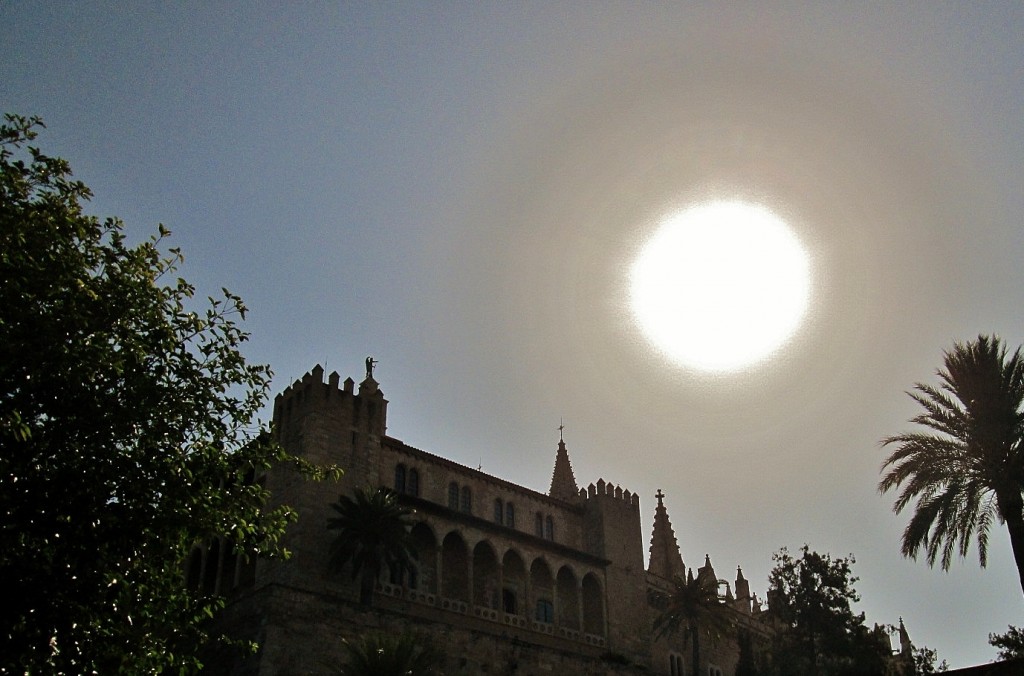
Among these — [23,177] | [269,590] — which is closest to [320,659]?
[269,590]

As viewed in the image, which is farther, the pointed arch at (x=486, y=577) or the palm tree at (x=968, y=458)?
the pointed arch at (x=486, y=577)

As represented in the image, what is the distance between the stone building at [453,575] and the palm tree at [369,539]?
4.27 feet

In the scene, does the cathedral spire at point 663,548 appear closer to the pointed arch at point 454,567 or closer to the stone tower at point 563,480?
the stone tower at point 563,480

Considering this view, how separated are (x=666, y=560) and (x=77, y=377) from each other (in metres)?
49.7

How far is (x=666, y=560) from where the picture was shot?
60.9 metres

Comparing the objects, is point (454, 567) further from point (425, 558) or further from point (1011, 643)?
point (1011, 643)

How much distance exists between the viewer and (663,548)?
61.6 meters

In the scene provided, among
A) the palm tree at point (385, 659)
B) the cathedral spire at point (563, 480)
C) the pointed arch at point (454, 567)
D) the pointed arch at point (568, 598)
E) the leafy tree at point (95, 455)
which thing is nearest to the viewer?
the leafy tree at point (95, 455)

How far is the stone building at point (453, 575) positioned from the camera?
31.0m

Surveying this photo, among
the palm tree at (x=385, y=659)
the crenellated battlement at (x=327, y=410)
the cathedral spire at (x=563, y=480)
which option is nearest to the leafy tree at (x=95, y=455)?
the palm tree at (x=385, y=659)

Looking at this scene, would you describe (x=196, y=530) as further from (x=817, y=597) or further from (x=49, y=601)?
(x=817, y=597)

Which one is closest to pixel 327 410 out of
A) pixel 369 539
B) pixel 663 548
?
pixel 369 539

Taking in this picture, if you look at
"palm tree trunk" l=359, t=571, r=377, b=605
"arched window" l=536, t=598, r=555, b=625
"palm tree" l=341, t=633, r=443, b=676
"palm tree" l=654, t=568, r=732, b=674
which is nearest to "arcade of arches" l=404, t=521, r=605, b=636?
"arched window" l=536, t=598, r=555, b=625

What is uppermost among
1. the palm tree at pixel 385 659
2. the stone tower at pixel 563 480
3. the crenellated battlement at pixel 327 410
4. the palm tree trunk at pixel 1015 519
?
the stone tower at pixel 563 480
